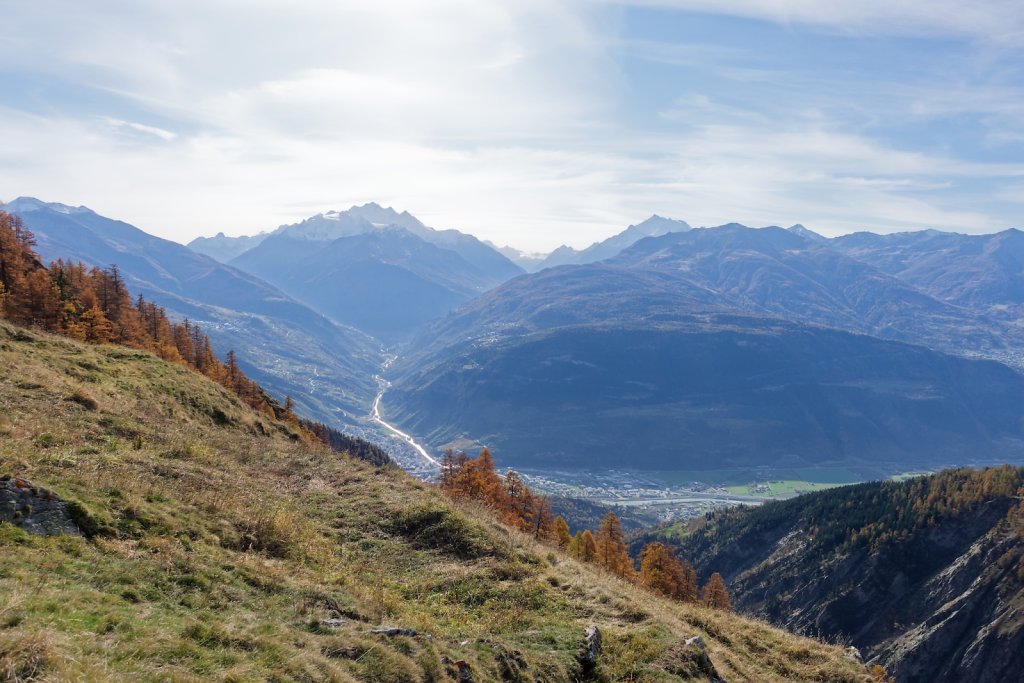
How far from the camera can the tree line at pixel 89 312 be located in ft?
196

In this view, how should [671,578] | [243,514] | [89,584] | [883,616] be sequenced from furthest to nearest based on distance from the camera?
[883,616], [671,578], [243,514], [89,584]

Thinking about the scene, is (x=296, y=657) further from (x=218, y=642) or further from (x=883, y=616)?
(x=883, y=616)

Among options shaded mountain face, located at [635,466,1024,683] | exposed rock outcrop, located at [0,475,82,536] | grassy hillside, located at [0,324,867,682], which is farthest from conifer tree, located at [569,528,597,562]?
exposed rock outcrop, located at [0,475,82,536]

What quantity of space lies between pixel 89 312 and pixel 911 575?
179356 millimetres

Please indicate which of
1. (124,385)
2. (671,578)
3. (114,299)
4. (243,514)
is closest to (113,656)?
(243,514)

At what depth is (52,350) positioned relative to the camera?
128 feet

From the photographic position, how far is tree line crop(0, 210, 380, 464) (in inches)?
2357

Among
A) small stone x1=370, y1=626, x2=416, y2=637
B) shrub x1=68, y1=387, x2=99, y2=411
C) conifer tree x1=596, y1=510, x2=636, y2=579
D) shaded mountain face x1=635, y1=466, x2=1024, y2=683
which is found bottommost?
shaded mountain face x1=635, y1=466, x2=1024, y2=683

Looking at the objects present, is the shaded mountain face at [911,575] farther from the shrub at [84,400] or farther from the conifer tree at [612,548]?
the shrub at [84,400]

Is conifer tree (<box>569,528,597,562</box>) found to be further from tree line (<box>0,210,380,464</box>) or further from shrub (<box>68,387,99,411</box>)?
shrub (<box>68,387,99,411</box>)

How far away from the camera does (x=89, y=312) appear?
65000 mm

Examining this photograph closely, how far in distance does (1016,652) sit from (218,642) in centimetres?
14562

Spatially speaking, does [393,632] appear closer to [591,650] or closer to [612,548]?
[591,650]

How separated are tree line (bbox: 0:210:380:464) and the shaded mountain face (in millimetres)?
104711
